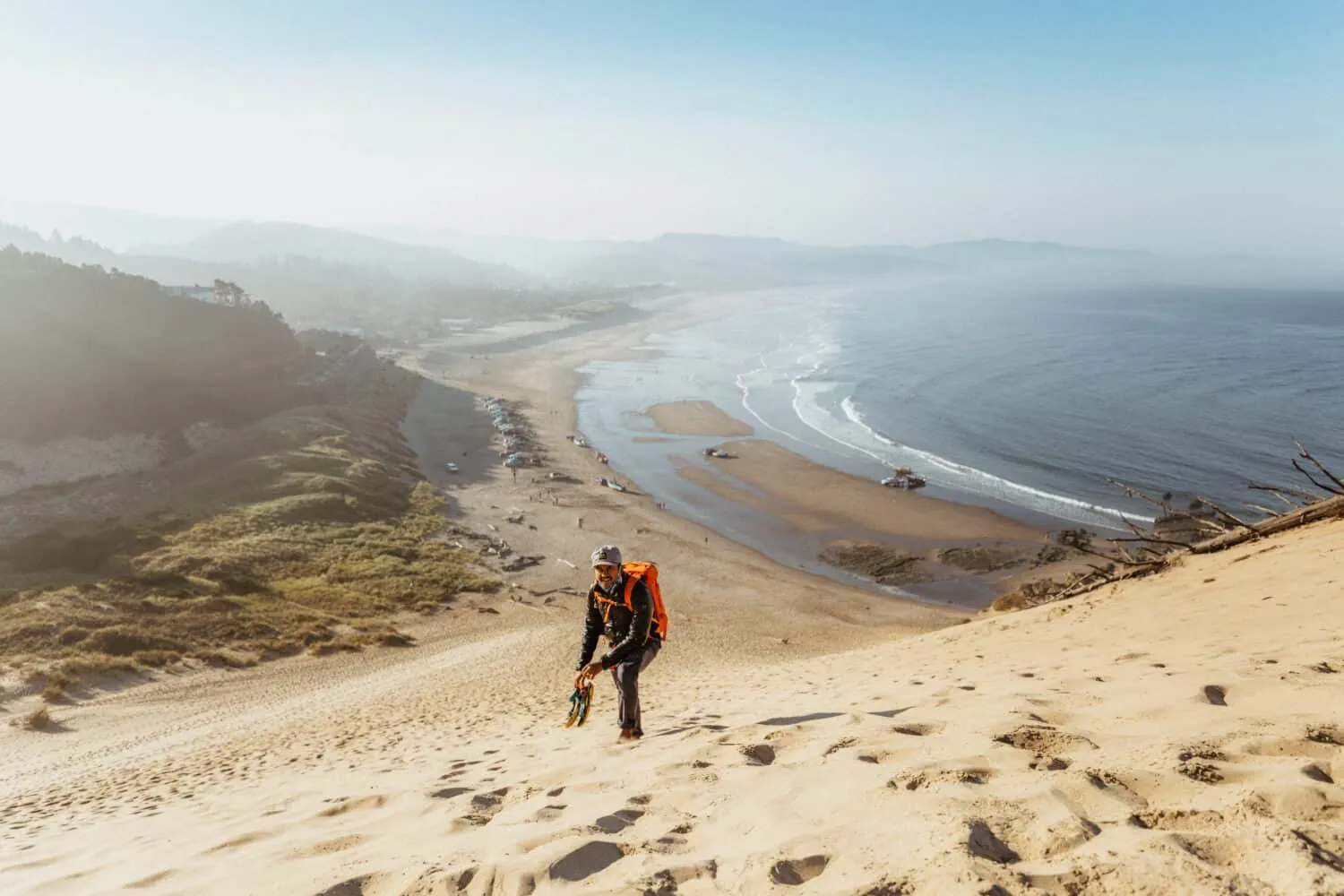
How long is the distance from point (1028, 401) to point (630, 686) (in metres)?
62.1

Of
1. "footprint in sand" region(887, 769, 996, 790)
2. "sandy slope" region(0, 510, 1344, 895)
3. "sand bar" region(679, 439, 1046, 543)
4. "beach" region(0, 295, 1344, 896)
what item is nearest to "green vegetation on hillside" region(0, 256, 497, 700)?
"beach" region(0, 295, 1344, 896)

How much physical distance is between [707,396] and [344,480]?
38.7 meters

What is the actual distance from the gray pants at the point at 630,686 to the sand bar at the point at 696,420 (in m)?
47.2

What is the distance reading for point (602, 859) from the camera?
3.80m

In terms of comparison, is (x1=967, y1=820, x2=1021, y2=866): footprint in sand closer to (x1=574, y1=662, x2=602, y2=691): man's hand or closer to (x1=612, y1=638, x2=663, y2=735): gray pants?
(x1=612, y1=638, x2=663, y2=735): gray pants

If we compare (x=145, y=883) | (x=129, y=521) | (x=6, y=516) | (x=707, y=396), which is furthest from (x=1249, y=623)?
(x=707, y=396)

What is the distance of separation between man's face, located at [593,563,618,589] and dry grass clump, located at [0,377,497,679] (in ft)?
54.4

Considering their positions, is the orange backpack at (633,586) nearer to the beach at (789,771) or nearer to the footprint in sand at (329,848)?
the beach at (789,771)

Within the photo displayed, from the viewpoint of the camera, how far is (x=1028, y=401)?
60.7 m

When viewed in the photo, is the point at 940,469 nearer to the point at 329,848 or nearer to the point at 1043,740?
the point at 1043,740

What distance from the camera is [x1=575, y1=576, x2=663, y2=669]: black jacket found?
287 inches

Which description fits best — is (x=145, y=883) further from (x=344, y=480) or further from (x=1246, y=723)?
(x=344, y=480)

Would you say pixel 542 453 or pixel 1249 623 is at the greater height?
pixel 1249 623

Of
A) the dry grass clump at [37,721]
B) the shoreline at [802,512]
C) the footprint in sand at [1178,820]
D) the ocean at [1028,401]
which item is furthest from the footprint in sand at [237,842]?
the shoreline at [802,512]
